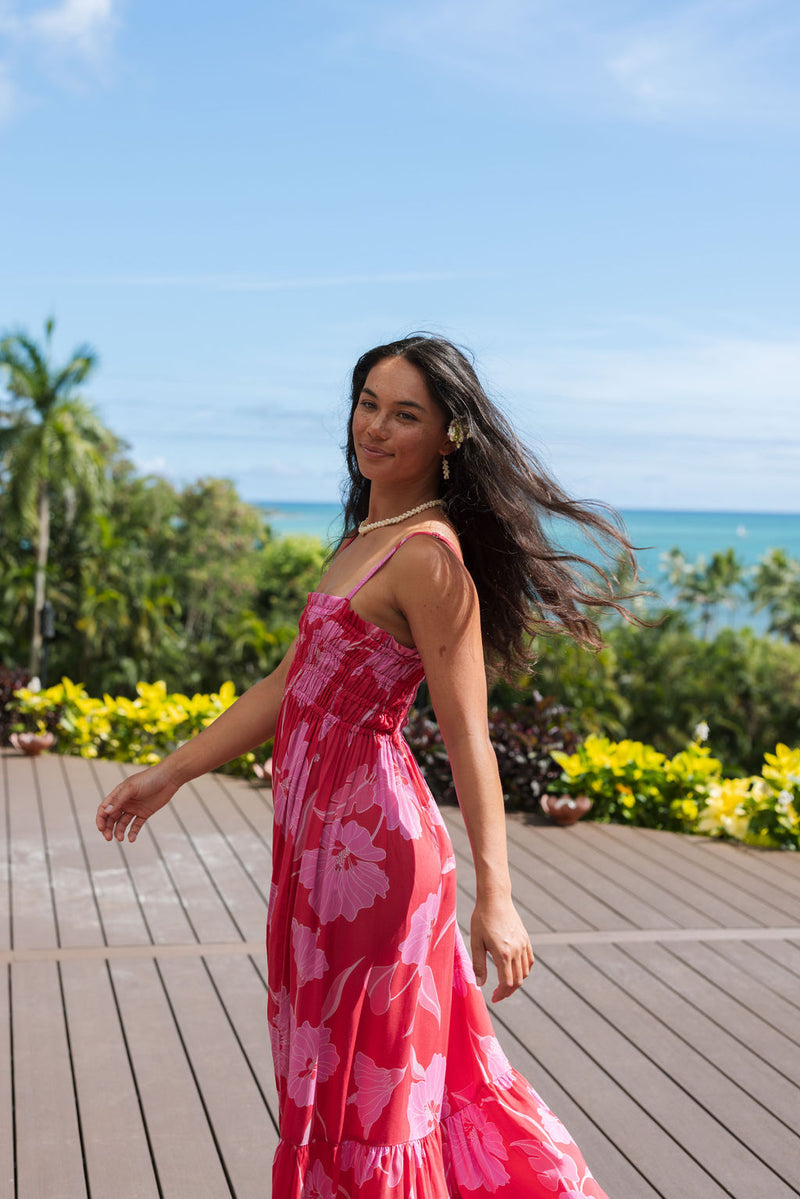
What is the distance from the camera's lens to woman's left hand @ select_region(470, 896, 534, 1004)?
4.96 ft

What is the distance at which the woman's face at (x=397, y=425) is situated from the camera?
1.67m

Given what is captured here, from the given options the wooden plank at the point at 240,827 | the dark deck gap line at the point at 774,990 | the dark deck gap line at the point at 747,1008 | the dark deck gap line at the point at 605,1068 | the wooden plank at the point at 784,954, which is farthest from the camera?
the wooden plank at the point at 240,827

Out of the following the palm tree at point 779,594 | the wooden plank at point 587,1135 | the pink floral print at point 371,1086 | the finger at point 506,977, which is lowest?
the palm tree at point 779,594

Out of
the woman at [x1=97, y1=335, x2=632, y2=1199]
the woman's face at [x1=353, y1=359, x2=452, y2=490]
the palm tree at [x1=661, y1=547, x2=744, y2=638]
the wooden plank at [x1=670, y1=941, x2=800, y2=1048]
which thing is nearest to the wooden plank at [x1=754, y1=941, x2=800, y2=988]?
the wooden plank at [x1=670, y1=941, x2=800, y2=1048]

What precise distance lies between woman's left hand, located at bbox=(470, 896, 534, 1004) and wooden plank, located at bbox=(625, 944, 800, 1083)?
1.45 metres

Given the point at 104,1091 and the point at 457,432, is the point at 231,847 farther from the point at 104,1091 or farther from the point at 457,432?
the point at 457,432

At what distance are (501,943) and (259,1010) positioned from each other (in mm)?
1589

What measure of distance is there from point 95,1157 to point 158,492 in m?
18.4

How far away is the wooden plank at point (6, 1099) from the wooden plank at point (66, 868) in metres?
0.34

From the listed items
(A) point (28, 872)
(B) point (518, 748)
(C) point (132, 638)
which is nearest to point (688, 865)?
(B) point (518, 748)

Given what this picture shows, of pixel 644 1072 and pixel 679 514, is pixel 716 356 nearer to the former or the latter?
pixel 679 514

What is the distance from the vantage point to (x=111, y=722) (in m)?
6.04

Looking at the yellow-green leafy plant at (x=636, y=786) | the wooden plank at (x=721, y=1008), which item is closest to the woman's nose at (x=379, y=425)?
the wooden plank at (x=721, y=1008)

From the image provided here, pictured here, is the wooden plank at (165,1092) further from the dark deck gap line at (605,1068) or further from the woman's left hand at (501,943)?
the woman's left hand at (501,943)
